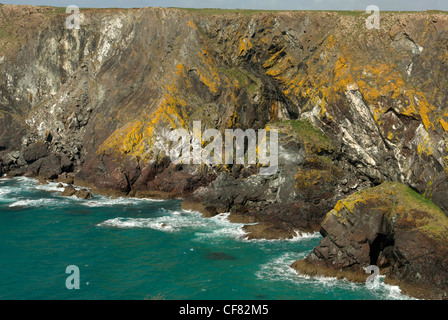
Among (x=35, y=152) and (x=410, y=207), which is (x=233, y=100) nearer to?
(x=410, y=207)

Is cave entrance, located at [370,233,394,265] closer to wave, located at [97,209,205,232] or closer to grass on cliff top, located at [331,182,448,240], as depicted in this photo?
grass on cliff top, located at [331,182,448,240]

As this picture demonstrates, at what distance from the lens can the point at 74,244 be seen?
3659 cm

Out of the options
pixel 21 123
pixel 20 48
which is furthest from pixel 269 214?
pixel 20 48

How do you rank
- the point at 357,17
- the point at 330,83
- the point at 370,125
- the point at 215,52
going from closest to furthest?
the point at 370,125 → the point at 330,83 → the point at 357,17 → the point at 215,52

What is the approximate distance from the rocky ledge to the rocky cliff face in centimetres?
550

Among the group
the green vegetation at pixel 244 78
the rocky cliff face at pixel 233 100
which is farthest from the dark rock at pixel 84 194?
the green vegetation at pixel 244 78

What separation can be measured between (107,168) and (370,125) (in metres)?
39.3

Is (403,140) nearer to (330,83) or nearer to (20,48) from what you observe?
(330,83)

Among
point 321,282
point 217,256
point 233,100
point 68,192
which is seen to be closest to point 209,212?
point 217,256

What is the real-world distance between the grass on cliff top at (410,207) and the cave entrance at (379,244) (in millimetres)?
1901

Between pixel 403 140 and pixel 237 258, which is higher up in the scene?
pixel 403 140

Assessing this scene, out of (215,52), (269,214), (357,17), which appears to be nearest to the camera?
(269,214)

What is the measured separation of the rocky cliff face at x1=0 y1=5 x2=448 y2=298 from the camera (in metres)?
45.6

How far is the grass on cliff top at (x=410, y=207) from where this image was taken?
3016cm
